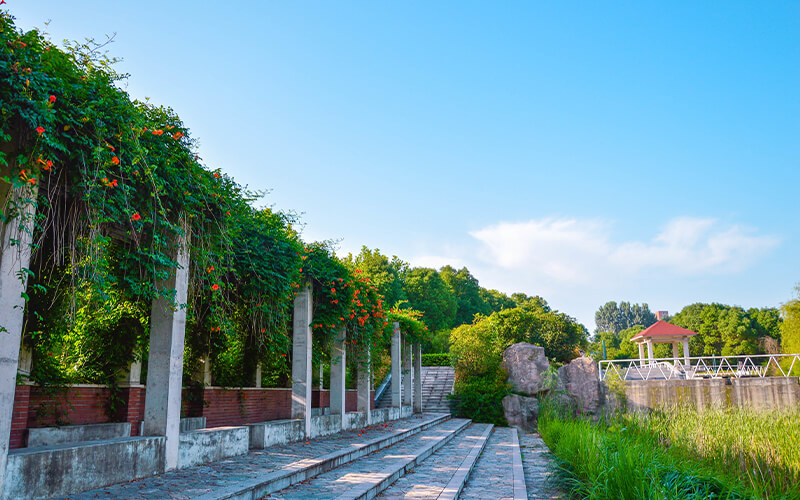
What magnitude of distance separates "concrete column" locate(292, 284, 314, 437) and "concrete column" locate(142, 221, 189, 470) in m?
3.70

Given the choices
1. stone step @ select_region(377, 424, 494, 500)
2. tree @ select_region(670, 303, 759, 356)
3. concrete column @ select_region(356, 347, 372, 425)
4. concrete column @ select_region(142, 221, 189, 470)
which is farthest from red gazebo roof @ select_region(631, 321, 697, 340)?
concrete column @ select_region(142, 221, 189, 470)

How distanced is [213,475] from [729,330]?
5515 centimetres

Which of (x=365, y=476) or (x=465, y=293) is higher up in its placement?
(x=465, y=293)

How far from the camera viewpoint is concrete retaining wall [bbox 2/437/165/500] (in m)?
4.31

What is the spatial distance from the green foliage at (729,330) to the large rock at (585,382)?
107 feet

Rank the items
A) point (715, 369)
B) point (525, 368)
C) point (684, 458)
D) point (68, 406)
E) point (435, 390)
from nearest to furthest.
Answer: point (68, 406) < point (684, 458) < point (525, 368) < point (435, 390) < point (715, 369)

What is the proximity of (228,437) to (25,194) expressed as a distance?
444 cm

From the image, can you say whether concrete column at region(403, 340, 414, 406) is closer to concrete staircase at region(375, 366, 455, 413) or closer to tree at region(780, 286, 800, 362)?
concrete staircase at region(375, 366, 455, 413)

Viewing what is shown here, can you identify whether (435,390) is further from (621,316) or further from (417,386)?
(621,316)

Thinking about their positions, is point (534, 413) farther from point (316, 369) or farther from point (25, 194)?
point (25, 194)

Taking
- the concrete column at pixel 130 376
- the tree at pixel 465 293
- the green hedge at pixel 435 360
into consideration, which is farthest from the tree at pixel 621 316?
the concrete column at pixel 130 376

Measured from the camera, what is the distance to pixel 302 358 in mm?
10352

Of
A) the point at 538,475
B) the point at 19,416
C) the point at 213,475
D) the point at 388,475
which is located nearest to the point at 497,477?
the point at 538,475

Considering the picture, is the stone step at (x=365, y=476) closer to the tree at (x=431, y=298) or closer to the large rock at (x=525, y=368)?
the large rock at (x=525, y=368)
